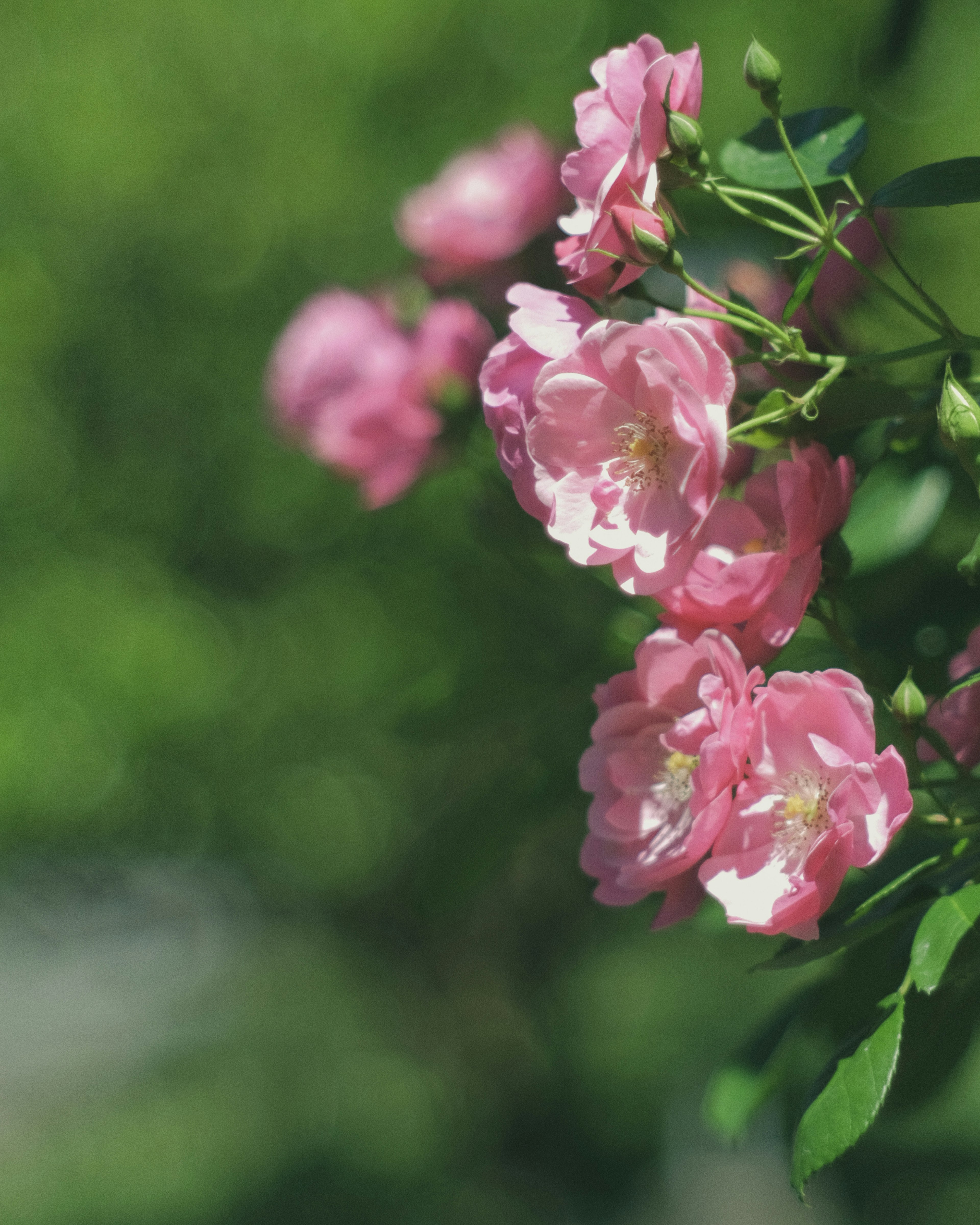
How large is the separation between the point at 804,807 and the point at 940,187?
0.26 meters

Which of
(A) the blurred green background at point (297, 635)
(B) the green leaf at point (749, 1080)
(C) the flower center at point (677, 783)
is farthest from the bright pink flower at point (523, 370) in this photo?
(A) the blurred green background at point (297, 635)

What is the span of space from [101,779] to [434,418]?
7.00 ft

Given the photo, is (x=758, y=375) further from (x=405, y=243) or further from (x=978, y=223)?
(x=978, y=223)

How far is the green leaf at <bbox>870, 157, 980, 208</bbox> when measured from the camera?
45 centimetres

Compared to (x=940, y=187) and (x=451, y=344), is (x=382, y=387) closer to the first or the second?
(x=451, y=344)

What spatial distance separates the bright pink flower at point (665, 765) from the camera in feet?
1.31

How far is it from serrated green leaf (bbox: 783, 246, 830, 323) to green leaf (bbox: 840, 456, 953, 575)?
147mm

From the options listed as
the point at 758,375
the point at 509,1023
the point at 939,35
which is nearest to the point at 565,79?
the point at 939,35

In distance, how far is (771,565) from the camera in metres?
0.41

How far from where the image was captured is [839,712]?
396 mm

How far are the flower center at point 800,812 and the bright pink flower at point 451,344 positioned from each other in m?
0.50

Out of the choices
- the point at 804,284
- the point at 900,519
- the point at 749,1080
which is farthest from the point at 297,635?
the point at 804,284

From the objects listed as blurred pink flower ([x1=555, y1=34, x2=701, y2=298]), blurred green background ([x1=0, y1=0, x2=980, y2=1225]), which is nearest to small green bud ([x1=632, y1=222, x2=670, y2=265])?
blurred pink flower ([x1=555, y1=34, x2=701, y2=298])

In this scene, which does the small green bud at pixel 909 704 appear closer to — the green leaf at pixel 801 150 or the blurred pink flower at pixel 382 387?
the green leaf at pixel 801 150
